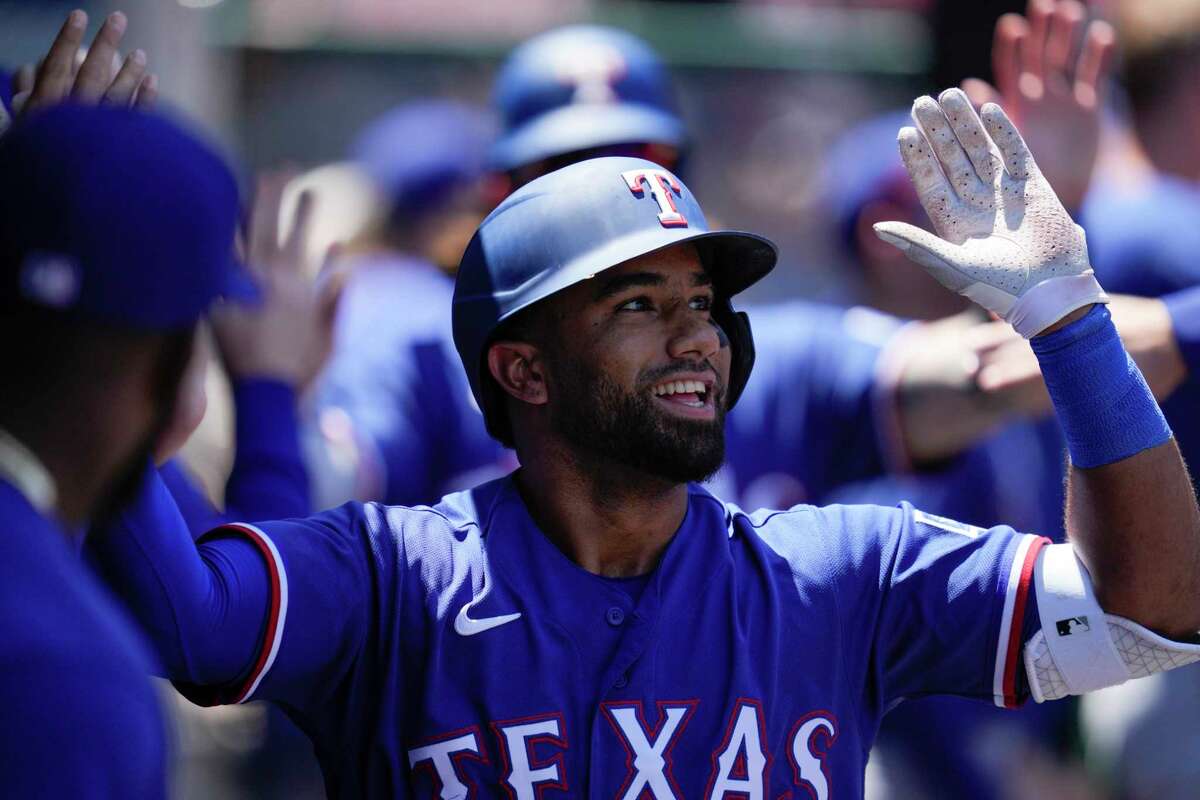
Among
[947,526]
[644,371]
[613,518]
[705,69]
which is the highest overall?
[705,69]

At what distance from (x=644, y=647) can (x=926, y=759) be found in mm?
2058

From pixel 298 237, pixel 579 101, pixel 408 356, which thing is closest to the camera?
pixel 298 237

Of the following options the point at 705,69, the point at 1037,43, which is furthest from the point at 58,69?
the point at 705,69

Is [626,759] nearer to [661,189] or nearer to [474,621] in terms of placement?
[474,621]

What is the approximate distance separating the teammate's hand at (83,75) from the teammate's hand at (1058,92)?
2.08m

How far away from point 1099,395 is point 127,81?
1.69m

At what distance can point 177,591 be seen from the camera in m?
2.55

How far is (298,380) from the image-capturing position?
3.40 m

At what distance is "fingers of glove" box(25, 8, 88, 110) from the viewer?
8.59 ft

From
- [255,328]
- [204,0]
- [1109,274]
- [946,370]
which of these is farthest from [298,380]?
[204,0]

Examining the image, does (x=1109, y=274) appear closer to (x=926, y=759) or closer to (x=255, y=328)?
(x=926, y=759)

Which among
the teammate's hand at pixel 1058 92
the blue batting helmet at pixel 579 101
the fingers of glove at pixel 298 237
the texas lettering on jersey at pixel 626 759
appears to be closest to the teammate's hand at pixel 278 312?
the fingers of glove at pixel 298 237

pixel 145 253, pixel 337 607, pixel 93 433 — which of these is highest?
pixel 145 253

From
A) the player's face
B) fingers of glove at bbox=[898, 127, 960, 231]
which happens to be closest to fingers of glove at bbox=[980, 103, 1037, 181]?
fingers of glove at bbox=[898, 127, 960, 231]
